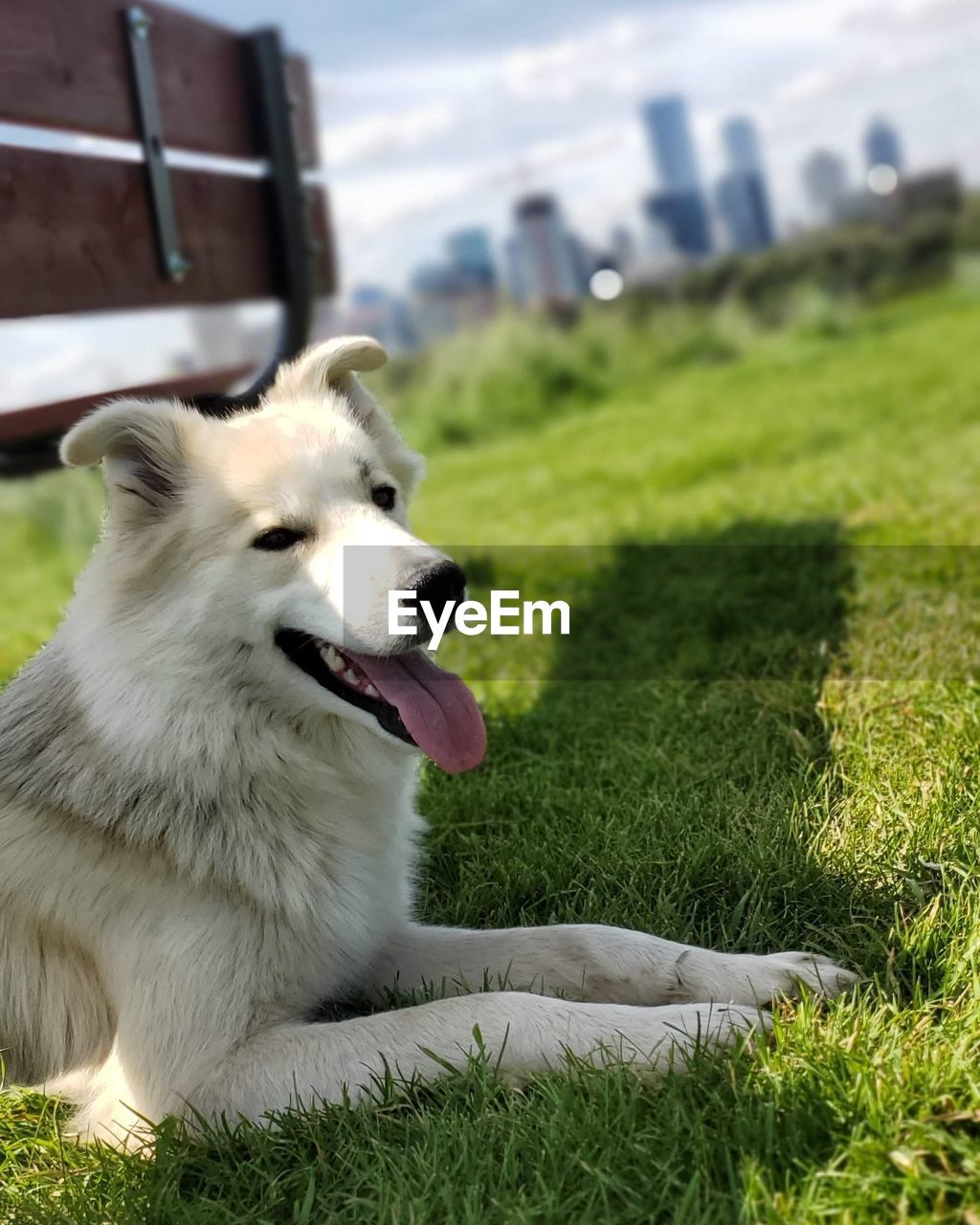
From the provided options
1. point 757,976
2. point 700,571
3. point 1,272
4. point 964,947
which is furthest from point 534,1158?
point 700,571

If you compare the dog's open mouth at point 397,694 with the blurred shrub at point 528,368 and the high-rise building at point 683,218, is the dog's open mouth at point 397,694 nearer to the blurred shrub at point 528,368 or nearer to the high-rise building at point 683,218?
the blurred shrub at point 528,368

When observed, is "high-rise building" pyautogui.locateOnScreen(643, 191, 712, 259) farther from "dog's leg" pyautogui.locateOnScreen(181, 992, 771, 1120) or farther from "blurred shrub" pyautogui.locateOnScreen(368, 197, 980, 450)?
"dog's leg" pyautogui.locateOnScreen(181, 992, 771, 1120)

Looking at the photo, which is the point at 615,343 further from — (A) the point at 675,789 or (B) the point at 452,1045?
(B) the point at 452,1045

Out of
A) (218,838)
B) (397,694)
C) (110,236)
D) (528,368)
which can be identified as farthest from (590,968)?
(528,368)

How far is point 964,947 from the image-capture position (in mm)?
2285

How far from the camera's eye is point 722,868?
9.25 feet

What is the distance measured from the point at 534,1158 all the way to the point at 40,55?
326 cm

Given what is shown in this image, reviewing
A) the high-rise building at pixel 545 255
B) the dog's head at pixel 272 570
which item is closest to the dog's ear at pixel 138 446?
the dog's head at pixel 272 570

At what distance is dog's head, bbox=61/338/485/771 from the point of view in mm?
2449

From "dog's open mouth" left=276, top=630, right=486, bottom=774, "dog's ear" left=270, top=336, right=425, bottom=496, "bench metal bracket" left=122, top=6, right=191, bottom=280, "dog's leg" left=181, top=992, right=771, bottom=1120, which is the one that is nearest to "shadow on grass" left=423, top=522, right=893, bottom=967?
"dog's leg" left=181, top=992, right=771, bottom=1120

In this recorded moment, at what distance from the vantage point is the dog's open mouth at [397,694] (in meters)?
2.50

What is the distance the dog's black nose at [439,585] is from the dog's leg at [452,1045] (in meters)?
0.76

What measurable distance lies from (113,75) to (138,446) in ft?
6.21

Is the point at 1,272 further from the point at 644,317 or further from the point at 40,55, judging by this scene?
the point at 644,317
